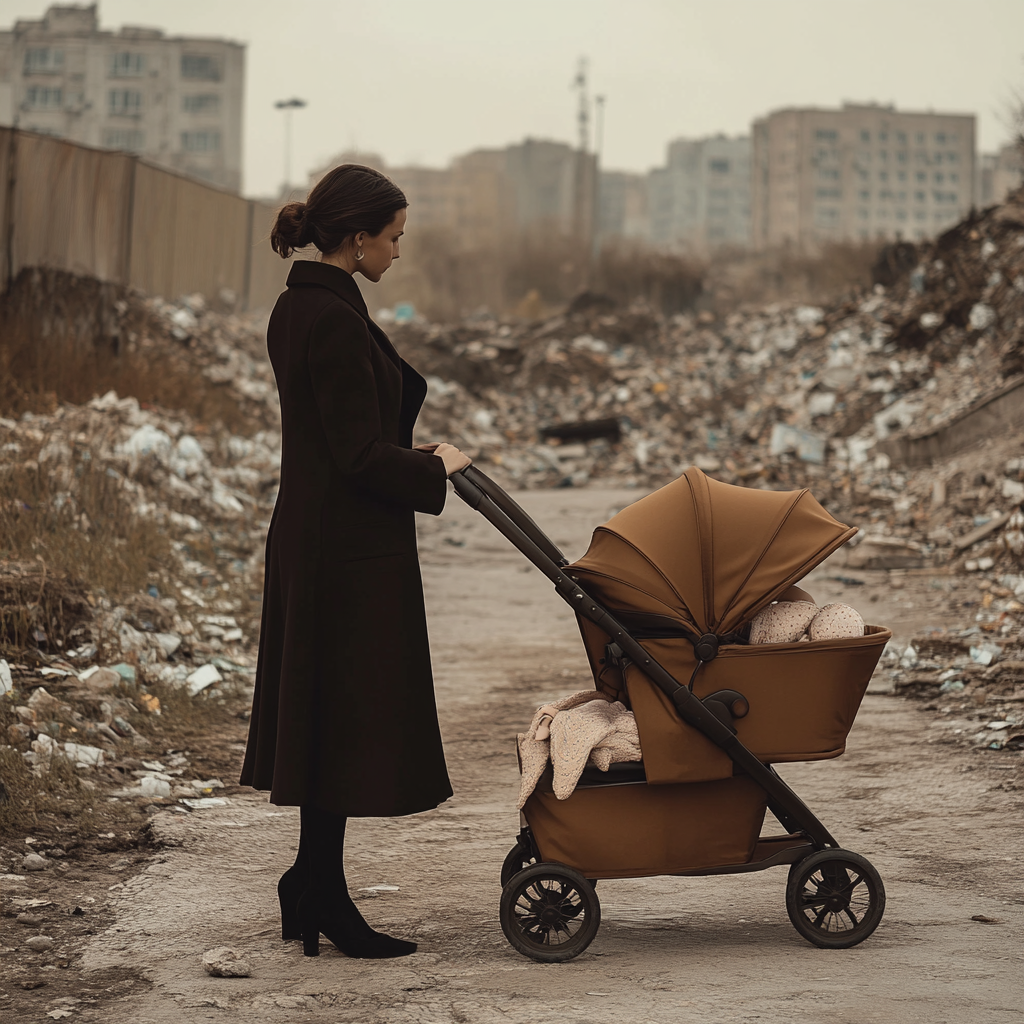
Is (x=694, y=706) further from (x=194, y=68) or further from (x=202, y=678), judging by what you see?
(x=194, y=68)

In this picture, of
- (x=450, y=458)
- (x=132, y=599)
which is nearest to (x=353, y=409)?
(x=450, y=458)

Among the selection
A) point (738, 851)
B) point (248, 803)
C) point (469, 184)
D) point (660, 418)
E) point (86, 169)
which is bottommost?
point (248, 803)

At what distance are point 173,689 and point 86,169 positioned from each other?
36.0 feet

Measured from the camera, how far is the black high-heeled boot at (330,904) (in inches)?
125

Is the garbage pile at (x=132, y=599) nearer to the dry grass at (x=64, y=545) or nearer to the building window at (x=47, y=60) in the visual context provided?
the dry grass at (x=64, y=545)

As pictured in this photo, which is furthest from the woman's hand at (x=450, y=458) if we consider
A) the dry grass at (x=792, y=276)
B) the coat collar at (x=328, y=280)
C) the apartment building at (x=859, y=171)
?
the apartment building at (x=859, y=171)

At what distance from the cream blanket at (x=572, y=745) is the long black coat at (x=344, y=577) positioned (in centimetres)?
24

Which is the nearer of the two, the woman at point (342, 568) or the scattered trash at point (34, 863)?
the woman at point (342, 568)

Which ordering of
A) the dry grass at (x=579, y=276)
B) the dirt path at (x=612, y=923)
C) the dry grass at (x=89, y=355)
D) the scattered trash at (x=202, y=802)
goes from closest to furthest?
1. the dirt path at (x=612, y=923)
2. the scattered trash at (x=202, y=802)
3. the dry grass at (x=89, y=355)
4. the dry grass at (x=579, y=276)

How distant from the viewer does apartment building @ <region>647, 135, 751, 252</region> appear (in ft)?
384

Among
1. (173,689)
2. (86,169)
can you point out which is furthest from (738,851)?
(86,169)

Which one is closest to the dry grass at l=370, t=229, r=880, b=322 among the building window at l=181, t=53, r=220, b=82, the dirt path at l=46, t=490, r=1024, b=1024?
the dirt path at l=46, t=490, r=1024, b=1024

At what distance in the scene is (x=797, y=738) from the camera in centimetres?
318

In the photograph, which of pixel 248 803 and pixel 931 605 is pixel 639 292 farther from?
pixel 248 803
